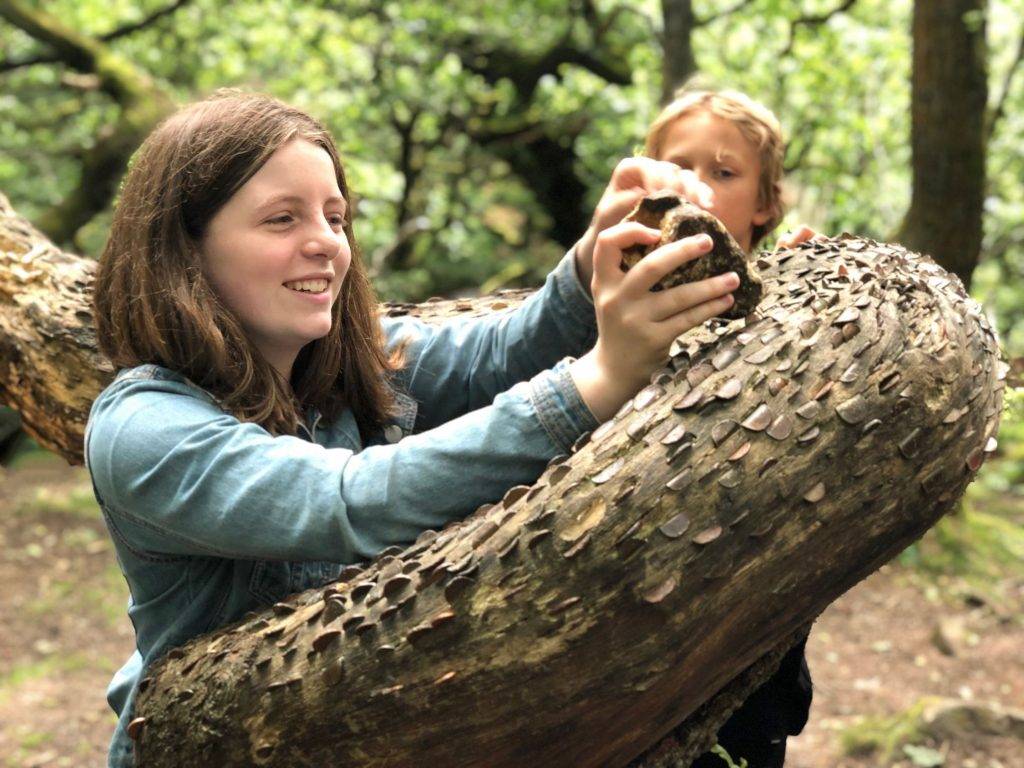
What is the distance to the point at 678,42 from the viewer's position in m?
6.04

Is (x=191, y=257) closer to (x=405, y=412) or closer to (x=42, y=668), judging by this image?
(x=405, y=412)

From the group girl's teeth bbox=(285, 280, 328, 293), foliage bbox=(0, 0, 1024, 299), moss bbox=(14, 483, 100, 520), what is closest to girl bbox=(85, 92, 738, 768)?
girl's teeth bbox=(285, 280, 328, 293)

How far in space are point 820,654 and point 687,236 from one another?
499cm

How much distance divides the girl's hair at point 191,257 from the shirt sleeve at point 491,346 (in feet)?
1.15

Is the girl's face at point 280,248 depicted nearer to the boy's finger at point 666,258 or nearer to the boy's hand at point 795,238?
the boy's finger at point 666,258

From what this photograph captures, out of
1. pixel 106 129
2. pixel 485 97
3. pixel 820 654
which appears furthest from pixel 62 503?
pixel 820 654

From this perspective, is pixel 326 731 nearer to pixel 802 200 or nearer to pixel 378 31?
pixel 802 200

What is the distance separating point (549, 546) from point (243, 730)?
0.54 m

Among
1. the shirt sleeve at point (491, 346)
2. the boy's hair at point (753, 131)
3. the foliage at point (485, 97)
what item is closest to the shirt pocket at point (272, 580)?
the shirt sleeve at point (491, 346)

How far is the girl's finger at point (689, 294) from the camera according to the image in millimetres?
1554

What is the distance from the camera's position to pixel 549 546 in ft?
4.75

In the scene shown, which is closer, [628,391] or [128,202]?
[628,391]

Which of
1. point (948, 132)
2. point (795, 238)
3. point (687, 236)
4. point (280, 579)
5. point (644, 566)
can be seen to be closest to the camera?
point (644, 566)

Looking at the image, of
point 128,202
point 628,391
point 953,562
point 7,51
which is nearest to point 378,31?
point 7,51
